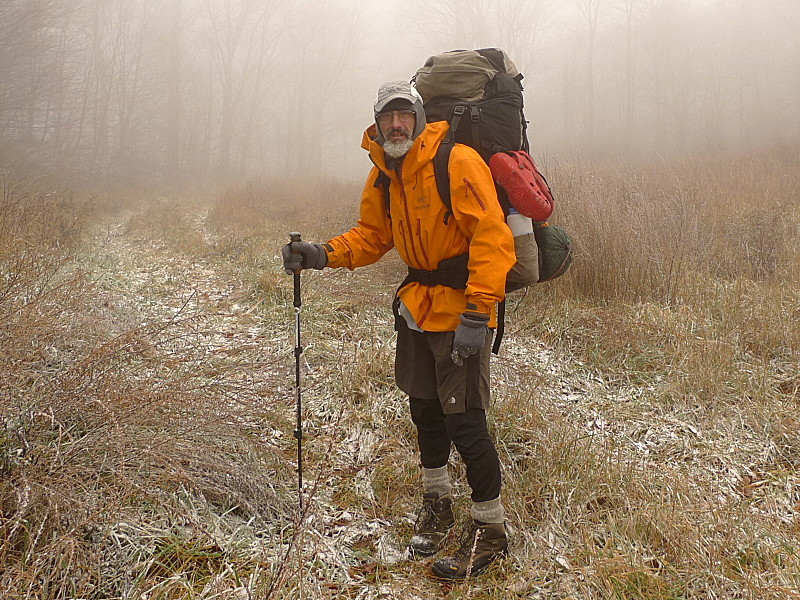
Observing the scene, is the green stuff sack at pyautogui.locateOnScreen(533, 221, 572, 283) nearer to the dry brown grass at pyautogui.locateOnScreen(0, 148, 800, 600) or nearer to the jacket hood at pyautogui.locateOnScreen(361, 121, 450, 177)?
the jacket hood at pyautogui.locateOnScreen(361, 121, 450, 177)

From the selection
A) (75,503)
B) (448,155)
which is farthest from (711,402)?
(75,503)

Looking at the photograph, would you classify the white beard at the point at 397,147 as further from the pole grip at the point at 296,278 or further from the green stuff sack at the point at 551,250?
the green stuff sack at the point at 551,250

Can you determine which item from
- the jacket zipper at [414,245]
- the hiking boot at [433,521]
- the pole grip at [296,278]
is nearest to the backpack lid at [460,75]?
the jacket zipper at [414,245]

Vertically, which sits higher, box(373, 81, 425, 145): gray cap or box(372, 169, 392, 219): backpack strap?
box(373, 81, 425, 145): gray cap

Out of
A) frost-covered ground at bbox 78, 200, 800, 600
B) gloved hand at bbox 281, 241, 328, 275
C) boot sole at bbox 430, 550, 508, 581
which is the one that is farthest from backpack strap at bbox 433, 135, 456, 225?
boot sole at bbox 430, 550, 508, 581

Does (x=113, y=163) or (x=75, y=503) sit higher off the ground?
(x=113, y=163)

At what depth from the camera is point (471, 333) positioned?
7.32 feet

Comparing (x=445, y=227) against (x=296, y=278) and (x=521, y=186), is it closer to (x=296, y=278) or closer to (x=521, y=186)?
(x=521, y=186)

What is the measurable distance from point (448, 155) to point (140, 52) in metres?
34.8

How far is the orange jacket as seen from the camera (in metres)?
2.23

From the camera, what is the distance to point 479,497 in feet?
8.29

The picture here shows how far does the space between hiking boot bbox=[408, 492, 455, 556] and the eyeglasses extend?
1.91 meters

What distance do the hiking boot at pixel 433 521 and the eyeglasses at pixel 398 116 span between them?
191 centimetres

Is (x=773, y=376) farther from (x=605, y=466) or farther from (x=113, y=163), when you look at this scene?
(x=113, y=163)
